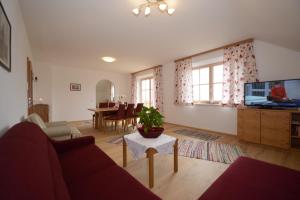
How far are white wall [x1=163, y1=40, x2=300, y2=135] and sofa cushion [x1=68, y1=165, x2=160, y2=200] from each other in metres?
3.46

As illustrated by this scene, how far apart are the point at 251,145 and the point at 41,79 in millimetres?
6946

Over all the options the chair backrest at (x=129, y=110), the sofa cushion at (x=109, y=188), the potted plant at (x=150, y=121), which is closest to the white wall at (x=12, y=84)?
the sofa cushion at (x=109, y=188)

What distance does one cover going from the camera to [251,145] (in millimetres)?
3057

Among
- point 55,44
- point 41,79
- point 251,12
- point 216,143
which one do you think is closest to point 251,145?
point 216,143

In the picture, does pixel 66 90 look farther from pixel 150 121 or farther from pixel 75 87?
pixel 150 121

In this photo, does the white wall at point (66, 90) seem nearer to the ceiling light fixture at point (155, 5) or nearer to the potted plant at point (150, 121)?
the ceiling light fixture at point (155, 5)

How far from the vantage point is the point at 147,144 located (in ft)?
5.71

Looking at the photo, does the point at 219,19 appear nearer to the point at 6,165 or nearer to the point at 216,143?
the point at 216,143

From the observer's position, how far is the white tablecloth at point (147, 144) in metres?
1.72

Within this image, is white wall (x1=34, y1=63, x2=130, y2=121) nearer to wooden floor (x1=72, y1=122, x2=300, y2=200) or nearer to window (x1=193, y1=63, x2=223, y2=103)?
wooden floor (x1=72, y1=122, x2=300, y2=200)

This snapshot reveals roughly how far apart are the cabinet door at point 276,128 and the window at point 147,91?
4.24 m

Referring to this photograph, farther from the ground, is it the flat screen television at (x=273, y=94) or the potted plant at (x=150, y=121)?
the flat screen television at (x=273, y=94)

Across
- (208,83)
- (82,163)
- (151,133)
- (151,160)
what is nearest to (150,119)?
(151,133)

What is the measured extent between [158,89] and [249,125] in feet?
11.2
